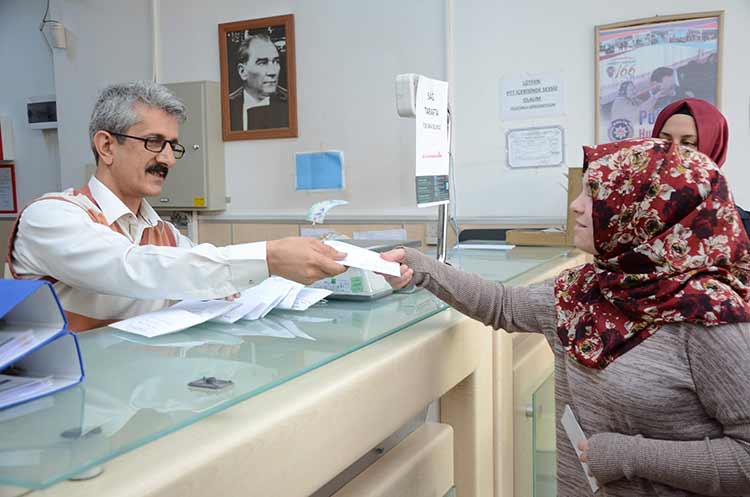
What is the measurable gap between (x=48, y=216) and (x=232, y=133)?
259cm

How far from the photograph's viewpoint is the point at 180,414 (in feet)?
2.38

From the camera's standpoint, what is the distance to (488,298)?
1348 mm

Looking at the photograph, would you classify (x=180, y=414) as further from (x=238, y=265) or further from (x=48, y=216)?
(x=48, y=216)

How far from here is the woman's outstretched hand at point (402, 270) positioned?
1361 millimetres

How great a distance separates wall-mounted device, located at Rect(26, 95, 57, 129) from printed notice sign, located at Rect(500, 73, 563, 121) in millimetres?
3032

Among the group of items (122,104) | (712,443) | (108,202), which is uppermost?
Answer: (122,104)

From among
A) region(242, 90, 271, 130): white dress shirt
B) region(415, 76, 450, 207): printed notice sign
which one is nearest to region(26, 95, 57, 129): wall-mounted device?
region(242, 90, 271, 130): white dress shirt

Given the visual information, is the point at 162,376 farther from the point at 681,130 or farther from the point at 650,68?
the point at 650,68

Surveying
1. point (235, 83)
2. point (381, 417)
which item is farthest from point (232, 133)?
point (381, 417)

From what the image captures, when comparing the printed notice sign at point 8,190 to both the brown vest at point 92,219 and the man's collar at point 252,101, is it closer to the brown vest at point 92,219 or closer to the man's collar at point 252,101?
the man's collar at point 252,101

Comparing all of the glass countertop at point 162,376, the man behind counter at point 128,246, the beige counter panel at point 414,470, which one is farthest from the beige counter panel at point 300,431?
the man behind counter at point 128,246

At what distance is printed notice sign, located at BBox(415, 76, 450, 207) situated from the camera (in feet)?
5.20

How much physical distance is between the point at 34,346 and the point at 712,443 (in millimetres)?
949

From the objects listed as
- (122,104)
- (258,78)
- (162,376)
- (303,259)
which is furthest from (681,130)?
(258,78)
